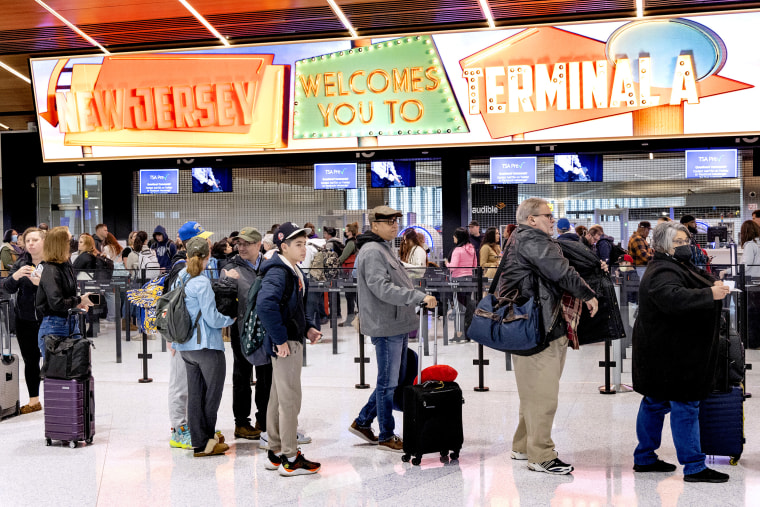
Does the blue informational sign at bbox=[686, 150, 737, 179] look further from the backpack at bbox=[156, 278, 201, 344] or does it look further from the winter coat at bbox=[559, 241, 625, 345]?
the backpack at bbox=[156, 278, 201, 344]

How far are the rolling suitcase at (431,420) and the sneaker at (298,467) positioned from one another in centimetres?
59

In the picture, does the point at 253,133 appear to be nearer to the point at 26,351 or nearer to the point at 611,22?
the point at 611,22

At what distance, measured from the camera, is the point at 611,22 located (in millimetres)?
11539

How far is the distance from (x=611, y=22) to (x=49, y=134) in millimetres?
9429

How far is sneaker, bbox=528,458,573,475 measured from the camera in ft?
16.0

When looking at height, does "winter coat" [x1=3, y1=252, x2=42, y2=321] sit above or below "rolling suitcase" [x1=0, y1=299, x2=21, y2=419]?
above

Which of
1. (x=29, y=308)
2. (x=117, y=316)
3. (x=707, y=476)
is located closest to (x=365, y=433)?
(x=707, y=476)

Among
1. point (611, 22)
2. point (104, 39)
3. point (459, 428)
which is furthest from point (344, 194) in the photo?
point (459, 428)

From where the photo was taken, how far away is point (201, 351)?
5289 millimetres

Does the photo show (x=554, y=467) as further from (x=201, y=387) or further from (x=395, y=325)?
(x=201, y=387)

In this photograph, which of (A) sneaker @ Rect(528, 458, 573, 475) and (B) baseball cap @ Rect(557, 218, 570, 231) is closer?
(A) sneaker @ Rect(528, 458, 573, 475)

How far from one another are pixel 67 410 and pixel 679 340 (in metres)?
4.02

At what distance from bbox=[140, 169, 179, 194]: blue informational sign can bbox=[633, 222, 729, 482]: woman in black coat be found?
12.1 m

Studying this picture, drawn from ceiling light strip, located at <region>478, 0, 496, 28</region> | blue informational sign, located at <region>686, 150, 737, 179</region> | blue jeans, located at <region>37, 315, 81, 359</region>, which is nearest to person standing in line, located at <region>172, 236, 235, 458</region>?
blue jeans, located at <region>37, 315, 81, 359</region>
